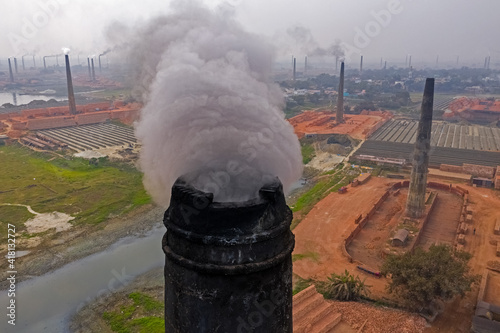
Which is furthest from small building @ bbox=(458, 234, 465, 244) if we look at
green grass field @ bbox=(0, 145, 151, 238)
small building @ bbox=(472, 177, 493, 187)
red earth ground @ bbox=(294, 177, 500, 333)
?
green grass field @ bbox=(0, 145, 151, 238)

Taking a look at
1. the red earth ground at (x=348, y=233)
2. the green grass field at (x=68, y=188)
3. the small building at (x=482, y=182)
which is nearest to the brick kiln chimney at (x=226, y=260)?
the red earth ground at (x=348, y=233)

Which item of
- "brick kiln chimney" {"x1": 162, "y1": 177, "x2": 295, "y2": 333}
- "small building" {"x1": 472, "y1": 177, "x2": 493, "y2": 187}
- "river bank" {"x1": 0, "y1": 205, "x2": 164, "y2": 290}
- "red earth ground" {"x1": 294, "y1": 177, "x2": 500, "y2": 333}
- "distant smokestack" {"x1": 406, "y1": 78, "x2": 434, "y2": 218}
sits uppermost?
"brick kiln chimney" {"x1": 162, "y1": 177, "x2": 295, "y2": 333}

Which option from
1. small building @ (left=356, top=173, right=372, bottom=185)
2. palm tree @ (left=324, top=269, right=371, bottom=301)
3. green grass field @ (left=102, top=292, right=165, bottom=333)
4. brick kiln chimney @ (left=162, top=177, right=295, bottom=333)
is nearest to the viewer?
brick kiln chimney @ (left=162, top=177, right=295, bottom=333)

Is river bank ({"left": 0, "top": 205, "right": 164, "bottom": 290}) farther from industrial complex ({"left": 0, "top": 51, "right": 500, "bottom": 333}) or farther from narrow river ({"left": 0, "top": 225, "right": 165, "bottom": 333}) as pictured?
industrial complex ({"left": 0, "top": 51, "right": 500, "bottom": 333})

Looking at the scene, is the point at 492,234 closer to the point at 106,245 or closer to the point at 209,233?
the point at 106,245

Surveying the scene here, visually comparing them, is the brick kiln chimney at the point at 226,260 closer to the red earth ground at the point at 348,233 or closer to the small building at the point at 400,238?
the red earth ground at the point at 348,233

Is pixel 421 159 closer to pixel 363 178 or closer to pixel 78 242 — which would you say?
pixel 363 178

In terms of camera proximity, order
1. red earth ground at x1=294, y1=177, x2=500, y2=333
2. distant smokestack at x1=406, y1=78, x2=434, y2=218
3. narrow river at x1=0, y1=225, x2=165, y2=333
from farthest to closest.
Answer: distant smokestack at x1=406, y1=78, x2=434, y2=218 < narrow river at x1=0, y1=225, x2=165, y2=333 < red earth ground at x1=294, y1=177, x2=500, y2=333

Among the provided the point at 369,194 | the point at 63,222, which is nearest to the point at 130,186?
the point at 63,222
